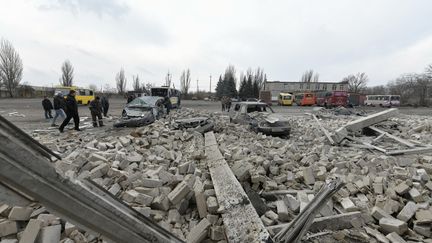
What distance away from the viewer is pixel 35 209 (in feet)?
9.05

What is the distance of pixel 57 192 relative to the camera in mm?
1390

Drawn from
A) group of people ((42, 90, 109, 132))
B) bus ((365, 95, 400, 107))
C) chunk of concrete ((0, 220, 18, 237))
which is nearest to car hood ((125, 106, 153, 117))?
group of people ((42, 90, 109, 132))

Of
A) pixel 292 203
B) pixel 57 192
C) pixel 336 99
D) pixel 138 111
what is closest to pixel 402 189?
pixel 292 203

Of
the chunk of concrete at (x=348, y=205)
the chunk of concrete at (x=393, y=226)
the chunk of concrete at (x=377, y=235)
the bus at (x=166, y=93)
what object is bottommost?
the chunk of concrete at (x=377, y=235)

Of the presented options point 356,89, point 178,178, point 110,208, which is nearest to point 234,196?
point 178,178

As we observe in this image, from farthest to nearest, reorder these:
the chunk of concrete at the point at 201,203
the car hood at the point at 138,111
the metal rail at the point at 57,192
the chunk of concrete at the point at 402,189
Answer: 1. the car hood at the point at 138,111
2. the chunk of concrete at the point at 402,189
3. the chunk of concrete at the point at 201,203
4. the metal rail at the point at 57,192

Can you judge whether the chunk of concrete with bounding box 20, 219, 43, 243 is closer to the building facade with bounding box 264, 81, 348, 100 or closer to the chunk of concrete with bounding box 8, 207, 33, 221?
the chunk of concrete with bounding box 8, 207, 33, 221

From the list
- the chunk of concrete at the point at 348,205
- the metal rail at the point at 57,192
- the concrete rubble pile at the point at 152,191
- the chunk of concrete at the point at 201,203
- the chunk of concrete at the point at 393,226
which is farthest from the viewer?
the chunk of concrete at the point at 348,205

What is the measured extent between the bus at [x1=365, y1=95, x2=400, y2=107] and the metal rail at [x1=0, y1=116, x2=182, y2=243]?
4570 centimetres

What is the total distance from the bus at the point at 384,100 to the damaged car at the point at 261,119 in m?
36.2

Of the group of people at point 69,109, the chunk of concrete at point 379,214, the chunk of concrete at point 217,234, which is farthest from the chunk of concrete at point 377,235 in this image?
the group of people at point 69,109

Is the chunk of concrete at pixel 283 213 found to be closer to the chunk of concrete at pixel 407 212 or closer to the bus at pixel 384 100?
the chunk of concrete at pixel 407 212

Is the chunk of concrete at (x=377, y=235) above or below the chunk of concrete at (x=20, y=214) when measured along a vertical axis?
below

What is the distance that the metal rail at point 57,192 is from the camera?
1.25 metres
